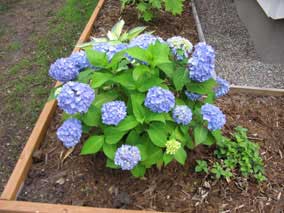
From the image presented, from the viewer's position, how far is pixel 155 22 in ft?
12.6

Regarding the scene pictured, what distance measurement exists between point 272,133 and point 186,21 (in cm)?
188

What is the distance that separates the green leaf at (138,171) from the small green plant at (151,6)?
6.49ft

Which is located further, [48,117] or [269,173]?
[48,117]

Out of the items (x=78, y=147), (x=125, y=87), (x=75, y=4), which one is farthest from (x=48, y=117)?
(x=75, y=4)

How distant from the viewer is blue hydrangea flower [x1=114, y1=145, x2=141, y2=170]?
1.79m

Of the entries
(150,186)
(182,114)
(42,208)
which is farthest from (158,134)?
(42,208)

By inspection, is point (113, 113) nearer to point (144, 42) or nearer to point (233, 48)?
point (144, 42)

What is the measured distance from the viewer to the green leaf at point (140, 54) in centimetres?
178

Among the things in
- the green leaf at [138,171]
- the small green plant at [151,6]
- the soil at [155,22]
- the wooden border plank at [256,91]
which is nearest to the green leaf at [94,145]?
the green leaf at [138,171]

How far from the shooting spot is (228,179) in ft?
6.86

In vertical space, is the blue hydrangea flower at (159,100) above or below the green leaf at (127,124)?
above

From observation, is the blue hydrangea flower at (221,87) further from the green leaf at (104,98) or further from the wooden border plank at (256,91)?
the wooden border plank at (256,91)

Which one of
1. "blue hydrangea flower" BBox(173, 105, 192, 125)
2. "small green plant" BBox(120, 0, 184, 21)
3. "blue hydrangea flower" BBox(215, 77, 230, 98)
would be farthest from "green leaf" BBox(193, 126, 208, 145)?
"small green plant" BBox(120, 0, 184, 21)

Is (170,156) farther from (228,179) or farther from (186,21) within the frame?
(186,21)
